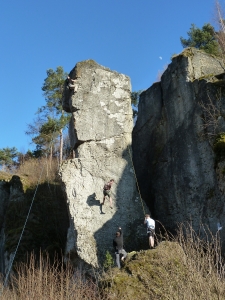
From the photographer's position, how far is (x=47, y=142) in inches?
1111

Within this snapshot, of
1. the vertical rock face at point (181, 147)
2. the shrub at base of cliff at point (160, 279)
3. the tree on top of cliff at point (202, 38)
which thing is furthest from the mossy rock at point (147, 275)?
the tree on top of cliff at point (202, 38)

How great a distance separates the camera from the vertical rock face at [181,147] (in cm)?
1327

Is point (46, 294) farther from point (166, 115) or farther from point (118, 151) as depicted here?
point (166, 115)

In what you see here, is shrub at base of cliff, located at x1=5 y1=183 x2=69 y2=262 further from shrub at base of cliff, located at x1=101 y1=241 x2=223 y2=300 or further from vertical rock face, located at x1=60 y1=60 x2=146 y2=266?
shrub at base of cliff, located at x1=101 y1=241 x2=223 y2=300

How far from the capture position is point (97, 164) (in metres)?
14.5

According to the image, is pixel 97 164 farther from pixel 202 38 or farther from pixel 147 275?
pixel 202 38

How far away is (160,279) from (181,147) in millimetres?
6932

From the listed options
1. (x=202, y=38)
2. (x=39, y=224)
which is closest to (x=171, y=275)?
(x=39, y=224)

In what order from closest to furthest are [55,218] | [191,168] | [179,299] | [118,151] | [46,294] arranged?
1. [179,299]
2. [46,294]
3. [191,168]
4. [118,151]
5. [55,218]

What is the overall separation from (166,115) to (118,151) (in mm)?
2521

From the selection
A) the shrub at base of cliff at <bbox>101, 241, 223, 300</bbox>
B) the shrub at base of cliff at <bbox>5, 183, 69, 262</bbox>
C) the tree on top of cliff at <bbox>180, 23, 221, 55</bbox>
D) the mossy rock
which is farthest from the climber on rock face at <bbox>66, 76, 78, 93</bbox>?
the tree on top of cliff at <bbox>180, 23, 221, 55</bbox>

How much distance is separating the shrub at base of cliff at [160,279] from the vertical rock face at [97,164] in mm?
3477

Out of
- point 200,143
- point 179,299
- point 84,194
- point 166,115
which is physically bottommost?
point 179,299

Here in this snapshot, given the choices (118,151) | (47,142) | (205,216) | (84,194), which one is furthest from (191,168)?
(47,142)
